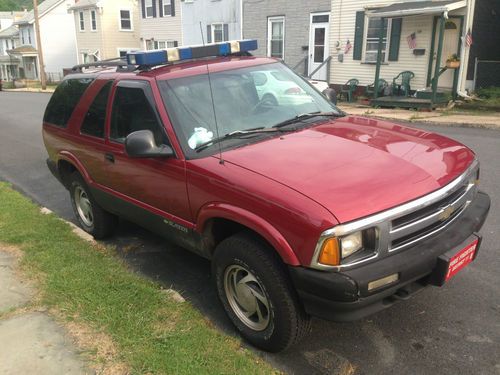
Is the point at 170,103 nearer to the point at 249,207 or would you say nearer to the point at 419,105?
the point at 249,207

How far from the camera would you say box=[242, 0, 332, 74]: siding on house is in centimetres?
1850

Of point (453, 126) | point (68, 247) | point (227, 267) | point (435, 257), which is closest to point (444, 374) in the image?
point (435, 257)

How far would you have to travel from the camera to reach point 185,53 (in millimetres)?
4301

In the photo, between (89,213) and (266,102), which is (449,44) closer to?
(266,102)

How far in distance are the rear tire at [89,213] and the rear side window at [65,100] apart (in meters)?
0.64

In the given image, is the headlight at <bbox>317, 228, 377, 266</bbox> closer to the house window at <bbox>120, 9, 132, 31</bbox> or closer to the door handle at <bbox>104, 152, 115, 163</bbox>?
the door handle at <bbox>104, 152, 115, 163</bbox>

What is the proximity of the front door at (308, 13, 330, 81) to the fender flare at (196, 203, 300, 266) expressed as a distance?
15.8 m

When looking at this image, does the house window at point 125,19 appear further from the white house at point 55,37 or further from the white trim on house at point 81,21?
the white house at point 55,37

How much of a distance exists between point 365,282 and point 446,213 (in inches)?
31.8

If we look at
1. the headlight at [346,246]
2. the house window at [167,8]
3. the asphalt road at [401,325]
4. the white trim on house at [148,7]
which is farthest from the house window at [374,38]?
the white trim on house at [148,7]

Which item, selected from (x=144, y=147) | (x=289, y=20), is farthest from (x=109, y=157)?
(x=289, y=20)

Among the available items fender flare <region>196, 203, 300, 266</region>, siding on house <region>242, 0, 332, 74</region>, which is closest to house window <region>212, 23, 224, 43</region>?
siding on house <region>242, 0, 332, 74</region>

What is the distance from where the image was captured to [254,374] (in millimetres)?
2816

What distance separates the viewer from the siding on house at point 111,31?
3700cm
